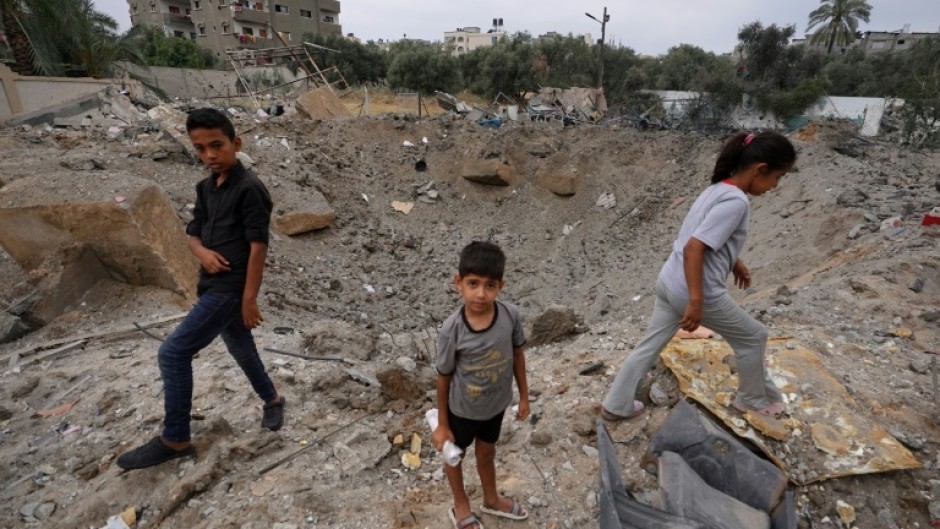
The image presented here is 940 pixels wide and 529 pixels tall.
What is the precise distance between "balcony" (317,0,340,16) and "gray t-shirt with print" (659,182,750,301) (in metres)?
46.3

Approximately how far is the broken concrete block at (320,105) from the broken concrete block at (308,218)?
397 cm

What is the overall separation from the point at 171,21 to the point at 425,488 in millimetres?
49396

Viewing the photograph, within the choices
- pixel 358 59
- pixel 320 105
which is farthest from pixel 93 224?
pixel 358 59

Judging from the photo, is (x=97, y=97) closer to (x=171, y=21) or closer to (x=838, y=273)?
(x=838, y=273)

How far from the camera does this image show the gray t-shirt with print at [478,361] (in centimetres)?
162

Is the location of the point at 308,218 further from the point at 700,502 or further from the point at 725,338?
the point at 700,502

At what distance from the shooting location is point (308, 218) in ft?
25.0

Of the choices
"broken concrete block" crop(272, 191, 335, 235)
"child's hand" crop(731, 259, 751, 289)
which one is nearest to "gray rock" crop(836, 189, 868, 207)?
"child's hand" crop(731, 259, 751, 289)

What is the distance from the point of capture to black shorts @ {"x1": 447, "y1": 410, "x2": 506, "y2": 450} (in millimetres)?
1751

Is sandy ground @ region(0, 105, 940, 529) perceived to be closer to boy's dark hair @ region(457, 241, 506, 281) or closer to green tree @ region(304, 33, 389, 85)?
boy's dark hair @ region(457, 241, 506, 281)

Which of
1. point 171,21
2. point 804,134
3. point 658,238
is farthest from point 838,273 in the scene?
point 171,21

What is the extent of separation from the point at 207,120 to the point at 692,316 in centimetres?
220

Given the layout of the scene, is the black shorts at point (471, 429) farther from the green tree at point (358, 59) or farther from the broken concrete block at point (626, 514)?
the green tree at point (358, 59)

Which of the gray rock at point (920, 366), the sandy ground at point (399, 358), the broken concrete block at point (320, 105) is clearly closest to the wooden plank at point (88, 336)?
the sandy ground at point (399, 358)
